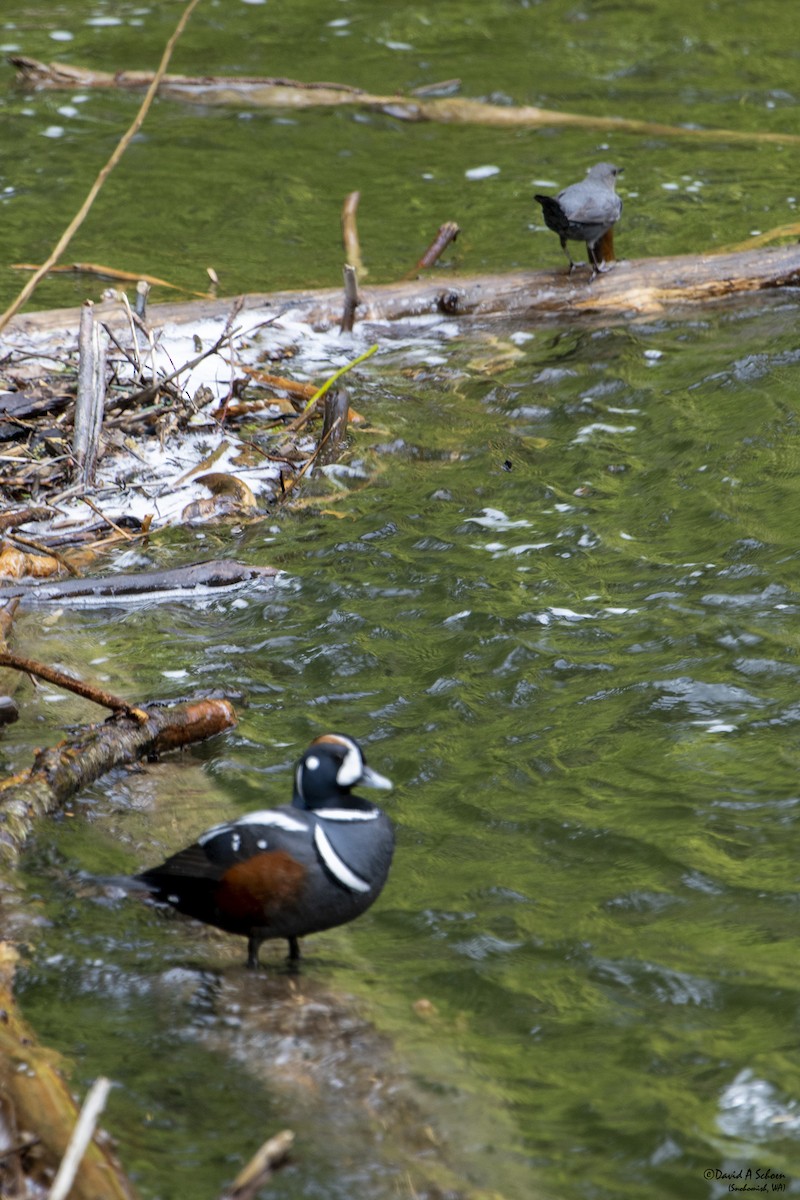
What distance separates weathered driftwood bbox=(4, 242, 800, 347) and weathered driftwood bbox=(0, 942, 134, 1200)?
23.7ft

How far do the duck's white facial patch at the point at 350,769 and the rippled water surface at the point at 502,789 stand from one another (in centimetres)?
59

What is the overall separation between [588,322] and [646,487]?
2.61 m

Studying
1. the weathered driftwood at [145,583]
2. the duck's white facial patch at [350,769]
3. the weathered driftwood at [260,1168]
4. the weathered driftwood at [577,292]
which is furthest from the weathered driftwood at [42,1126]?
the weathered driftwood at [577,292]

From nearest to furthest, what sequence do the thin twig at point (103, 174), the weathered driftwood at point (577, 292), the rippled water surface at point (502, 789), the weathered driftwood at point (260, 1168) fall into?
the weathered driftwood at point (260, 1168), the rippled water surface at point (502, 789), the thin twig at point (103, 174), the weathered driftwood at point (577, 292)

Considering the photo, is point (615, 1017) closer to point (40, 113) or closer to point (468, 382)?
point (468, 382)

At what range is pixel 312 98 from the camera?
15.0 meters

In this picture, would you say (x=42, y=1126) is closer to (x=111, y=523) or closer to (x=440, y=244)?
(x=111, y=523)

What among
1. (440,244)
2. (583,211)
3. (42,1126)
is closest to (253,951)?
(42,1126)

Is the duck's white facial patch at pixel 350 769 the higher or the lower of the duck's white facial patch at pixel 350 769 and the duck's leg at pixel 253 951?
the higher

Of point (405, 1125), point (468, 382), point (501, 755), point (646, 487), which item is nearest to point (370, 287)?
point (468, 382)

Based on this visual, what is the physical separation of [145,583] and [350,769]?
9.52ft

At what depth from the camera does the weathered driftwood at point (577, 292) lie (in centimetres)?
973

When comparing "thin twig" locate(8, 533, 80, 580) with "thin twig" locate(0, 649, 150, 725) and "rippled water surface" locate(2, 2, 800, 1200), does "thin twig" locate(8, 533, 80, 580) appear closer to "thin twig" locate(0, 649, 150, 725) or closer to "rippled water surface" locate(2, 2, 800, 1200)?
"rippled water surface" locate(2, 2, 800, 1200)

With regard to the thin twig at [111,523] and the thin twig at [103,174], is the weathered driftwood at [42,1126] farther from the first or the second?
the thin twig at [111,523]
